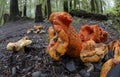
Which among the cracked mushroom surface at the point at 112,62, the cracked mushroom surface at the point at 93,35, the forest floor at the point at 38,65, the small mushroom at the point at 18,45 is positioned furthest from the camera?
the small mushroom at the point at 18,45

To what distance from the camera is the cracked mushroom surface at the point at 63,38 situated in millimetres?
5566

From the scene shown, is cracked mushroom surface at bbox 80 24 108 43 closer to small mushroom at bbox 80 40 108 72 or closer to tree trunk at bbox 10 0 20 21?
small mushroom at bbox 80 40 108 72

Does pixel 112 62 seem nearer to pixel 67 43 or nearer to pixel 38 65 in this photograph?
pixel 67 43

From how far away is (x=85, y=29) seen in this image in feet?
21.0

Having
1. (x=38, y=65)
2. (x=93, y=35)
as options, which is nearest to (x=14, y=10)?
(x=38, y=65)

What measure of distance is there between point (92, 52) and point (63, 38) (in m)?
0.65

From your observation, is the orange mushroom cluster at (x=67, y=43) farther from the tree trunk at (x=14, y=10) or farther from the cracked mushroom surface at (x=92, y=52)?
the tree trunk at (x=14, y=10)

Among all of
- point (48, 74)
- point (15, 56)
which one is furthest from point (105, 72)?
point (15, 56)

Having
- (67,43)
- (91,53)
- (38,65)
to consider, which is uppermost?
(67,43)

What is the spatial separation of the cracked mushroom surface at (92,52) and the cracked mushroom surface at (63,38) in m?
0.13

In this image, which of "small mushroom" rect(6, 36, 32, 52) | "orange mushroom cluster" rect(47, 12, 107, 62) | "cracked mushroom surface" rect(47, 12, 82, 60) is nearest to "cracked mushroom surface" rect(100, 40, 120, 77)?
"orange mushroom cluster" rect(47, 12, 107, 62)

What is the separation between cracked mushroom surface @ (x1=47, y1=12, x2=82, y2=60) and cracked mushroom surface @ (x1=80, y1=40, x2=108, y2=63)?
135mm

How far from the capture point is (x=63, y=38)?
219 inches

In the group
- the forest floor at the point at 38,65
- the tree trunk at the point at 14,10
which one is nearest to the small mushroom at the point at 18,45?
the forest floor at the point at 38,65
